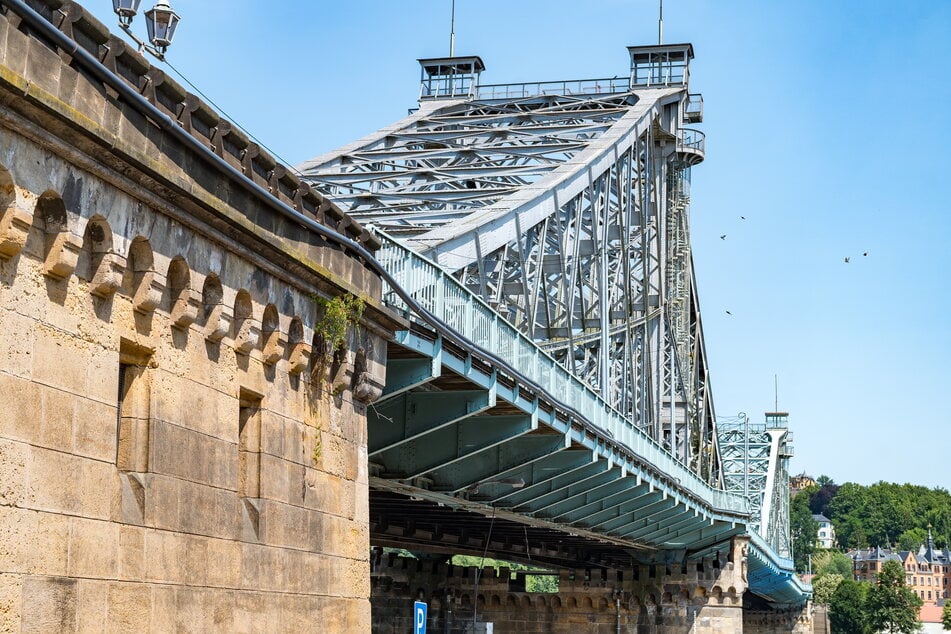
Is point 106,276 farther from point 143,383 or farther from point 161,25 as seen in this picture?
point 161,25

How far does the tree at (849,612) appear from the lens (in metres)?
190

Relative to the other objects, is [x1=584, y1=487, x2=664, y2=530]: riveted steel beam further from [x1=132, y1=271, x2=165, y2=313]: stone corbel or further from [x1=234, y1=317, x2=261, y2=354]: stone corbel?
[x1=132, y1=271, x2=165, y2=313]: stone corbel

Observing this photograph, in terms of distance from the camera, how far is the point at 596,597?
223ft

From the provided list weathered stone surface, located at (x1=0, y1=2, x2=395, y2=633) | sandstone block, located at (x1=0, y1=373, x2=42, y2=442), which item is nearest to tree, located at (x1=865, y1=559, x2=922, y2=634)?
weathered stone surface, located at (x1=0, y1=2, x2=395, y2=633)

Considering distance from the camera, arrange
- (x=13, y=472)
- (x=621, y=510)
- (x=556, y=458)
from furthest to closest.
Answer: (x=621, y=510) → (x=556, y=458) → (x=13, y=472)

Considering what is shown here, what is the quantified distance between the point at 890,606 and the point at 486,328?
171 m

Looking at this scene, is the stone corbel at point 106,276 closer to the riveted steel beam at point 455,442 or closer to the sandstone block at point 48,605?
the sandstone block at point 48,605

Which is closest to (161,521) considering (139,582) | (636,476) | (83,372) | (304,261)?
(139,582)

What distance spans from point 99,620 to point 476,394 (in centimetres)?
1432

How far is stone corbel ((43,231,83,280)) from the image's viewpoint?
12656mm

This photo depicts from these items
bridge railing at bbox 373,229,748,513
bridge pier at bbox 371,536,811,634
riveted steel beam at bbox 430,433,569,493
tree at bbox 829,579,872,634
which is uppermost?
bridge railing at bbox 373,229,748,513

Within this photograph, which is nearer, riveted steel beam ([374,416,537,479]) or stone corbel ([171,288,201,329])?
stone corbel ([171,288,201,329])

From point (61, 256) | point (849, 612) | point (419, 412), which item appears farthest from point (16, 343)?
point (849, 612)

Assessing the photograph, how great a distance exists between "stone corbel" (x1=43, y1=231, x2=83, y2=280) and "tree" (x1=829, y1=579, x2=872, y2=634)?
18640 centimetres
